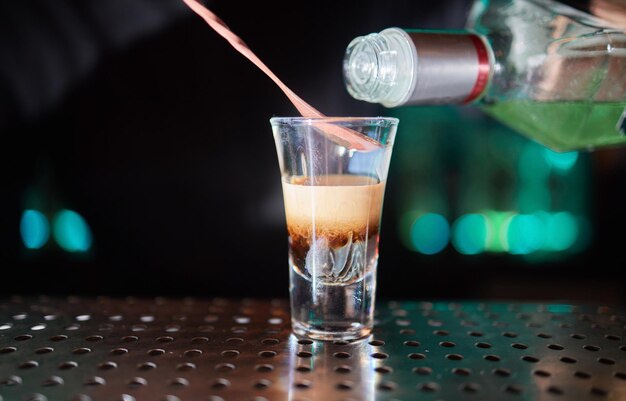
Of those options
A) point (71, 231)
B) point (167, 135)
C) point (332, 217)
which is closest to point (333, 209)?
point (332, 217)

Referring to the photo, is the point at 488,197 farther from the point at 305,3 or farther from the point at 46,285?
the point at 46,285

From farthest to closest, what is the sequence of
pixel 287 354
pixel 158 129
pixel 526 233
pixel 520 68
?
pixel 526 233
pixel 158 129
pixel 520 68
pixel 287 354

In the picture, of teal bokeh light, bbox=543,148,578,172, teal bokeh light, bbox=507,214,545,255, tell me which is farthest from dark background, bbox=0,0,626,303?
teal bokeh light, bbox=543,148,578,172

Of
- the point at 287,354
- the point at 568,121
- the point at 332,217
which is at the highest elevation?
the point at 568,121

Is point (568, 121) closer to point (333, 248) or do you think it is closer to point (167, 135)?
point (333, 248)

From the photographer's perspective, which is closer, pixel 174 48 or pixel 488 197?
pixel 174 48

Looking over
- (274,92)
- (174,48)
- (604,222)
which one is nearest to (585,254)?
(604,222)

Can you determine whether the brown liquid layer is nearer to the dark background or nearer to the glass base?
the glass base
